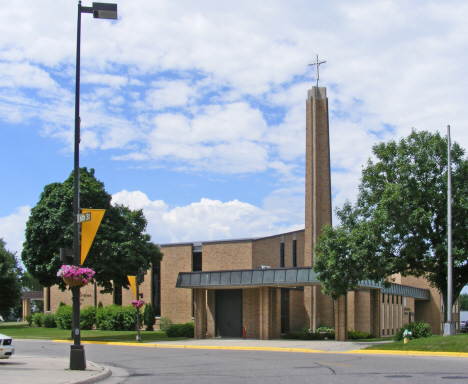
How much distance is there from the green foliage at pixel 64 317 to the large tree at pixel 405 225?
1108 inches

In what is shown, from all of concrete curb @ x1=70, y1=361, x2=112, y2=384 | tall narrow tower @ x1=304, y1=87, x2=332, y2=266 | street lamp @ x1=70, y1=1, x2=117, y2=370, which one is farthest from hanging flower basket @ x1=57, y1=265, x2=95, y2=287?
tall narrow tower @ x1=304, y1=87, x2=332, y2=266

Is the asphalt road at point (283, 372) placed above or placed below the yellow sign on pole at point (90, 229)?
below

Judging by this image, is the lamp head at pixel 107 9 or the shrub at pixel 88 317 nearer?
the lamp head at pixel 107 9

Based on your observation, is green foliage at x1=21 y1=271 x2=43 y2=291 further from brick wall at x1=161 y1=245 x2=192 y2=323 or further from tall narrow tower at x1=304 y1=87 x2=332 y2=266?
tall narrow tower at x1=304 y1=87 x2=332 y2=266

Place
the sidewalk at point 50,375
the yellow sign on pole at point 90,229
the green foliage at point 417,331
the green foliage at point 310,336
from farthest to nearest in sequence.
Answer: the green foliage at point 310,336 → the green foliage at point 417,331 → the yellow sign on pole at point 90,229 → the sidewalk at point 50,375

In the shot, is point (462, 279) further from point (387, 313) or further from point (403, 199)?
point (387, 313)

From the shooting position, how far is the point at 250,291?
39812 mm

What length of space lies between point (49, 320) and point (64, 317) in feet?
16.8

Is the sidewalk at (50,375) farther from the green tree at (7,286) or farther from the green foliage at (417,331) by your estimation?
the green tree at (7,286)

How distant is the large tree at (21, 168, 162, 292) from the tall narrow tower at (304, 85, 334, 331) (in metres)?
12.9

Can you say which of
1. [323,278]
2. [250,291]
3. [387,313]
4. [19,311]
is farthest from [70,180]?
[19,311]

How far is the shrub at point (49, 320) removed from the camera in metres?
53.6

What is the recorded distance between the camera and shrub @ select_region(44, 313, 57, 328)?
176ft

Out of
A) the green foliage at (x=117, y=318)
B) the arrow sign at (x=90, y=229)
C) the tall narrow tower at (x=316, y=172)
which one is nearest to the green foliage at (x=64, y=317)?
the green foliage at (x=117, y=318)
